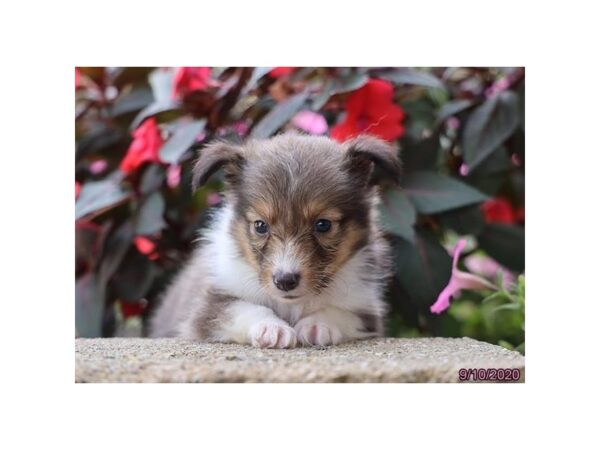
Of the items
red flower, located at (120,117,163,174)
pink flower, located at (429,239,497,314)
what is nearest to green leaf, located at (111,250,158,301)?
red flower, located at (120,117,163,174)

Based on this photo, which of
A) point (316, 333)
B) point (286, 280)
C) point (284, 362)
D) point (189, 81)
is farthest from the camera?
point (189, 81)

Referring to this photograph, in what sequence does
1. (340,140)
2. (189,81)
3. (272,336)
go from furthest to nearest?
(189,81) → (340,140) → (272,336)

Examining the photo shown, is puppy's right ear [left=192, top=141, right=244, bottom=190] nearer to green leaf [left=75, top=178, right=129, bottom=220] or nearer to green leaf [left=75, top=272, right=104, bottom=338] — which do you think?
green leaf [left=75, top=178, right=129, bottom=220]

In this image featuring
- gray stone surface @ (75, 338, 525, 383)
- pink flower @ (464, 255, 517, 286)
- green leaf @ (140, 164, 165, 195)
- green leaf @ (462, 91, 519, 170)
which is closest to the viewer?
gray stone surface @ (75, 338, 525, 383)

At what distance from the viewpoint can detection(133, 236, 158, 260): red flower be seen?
4996mm

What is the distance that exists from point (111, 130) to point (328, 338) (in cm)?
222

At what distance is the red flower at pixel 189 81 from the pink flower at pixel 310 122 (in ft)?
1.93

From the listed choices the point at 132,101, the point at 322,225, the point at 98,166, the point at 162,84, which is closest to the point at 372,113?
the point at 322,225

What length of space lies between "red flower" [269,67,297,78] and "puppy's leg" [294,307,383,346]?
139cm

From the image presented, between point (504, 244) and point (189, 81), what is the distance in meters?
2.14

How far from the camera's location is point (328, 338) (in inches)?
154

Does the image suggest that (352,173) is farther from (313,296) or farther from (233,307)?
(233,307)

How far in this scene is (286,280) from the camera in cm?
367

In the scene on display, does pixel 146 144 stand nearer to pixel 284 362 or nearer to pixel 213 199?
pixel 213 199
